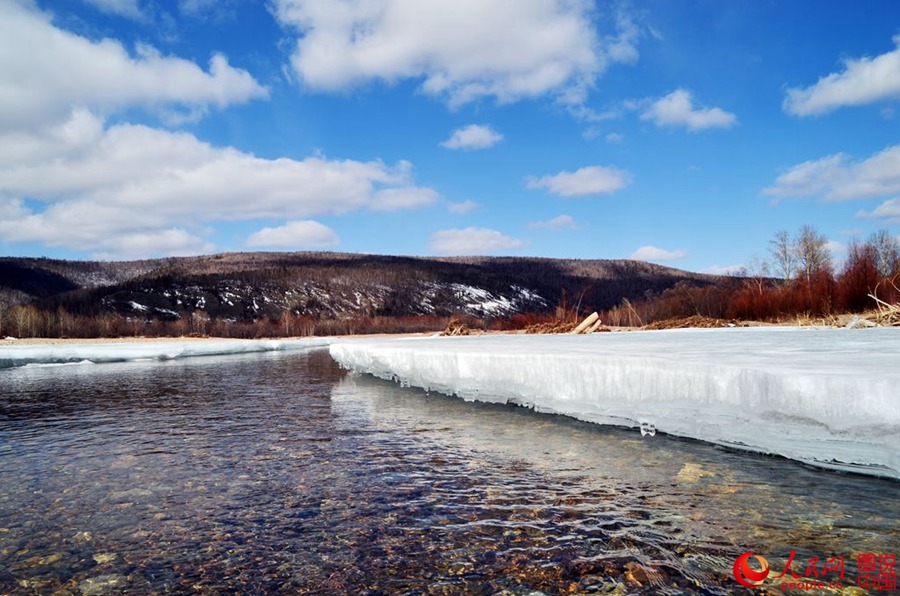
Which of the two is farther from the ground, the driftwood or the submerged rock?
the driftwood

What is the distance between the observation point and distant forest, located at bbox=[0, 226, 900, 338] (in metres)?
16.9

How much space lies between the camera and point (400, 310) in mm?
108000

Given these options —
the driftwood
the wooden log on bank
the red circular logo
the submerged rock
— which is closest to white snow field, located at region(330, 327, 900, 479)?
the red circular logo

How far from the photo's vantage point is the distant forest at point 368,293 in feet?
55.3

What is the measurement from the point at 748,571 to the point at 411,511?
2.08m

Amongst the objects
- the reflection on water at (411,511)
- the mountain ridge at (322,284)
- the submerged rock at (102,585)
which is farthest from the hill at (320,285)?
the submerged rock at (102,585)

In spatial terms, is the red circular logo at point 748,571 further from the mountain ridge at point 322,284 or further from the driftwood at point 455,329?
the mountain ridge at point 322,284

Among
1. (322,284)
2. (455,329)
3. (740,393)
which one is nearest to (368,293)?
(322,284)

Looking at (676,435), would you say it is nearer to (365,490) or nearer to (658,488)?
(658,488)

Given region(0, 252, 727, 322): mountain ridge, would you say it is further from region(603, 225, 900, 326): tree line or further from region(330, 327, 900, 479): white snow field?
region(330, 327, 900, 479): white snow field

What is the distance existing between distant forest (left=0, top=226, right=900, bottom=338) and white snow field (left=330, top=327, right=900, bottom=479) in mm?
8509

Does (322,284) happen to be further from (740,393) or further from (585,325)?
(740,393)

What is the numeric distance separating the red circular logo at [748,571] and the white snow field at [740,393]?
1.46m

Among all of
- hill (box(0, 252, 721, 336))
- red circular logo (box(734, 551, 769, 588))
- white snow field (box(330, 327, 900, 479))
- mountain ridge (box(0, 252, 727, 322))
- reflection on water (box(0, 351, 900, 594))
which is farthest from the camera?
mountain ridge (box(0, 252, 727, 322))
